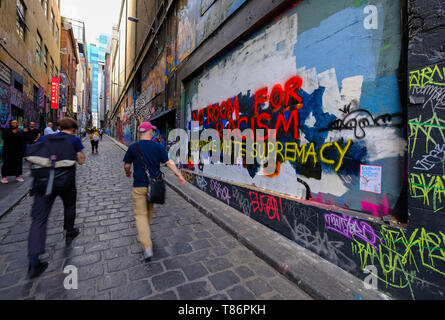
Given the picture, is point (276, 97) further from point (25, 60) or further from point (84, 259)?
point (25, 60)

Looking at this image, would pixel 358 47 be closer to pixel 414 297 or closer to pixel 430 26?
pixel 430 26

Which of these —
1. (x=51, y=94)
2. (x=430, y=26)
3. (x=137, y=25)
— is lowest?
(x=430, y=26)

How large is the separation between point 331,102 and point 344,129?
459 millimetres

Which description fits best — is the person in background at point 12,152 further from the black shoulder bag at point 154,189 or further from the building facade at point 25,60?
the black shoulder bag at point 154,189

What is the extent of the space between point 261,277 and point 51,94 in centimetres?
2184

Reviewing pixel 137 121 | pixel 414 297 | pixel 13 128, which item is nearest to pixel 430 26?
pixel 414 297

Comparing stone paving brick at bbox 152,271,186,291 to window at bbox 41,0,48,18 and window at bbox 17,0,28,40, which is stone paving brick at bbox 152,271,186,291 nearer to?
window at bbox 17,0,28,40

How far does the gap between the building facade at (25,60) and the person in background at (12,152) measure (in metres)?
3.23

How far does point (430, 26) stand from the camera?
6.34 ft

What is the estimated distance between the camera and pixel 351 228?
8.07 ft

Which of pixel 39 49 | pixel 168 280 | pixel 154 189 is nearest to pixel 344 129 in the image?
pixel 154 189

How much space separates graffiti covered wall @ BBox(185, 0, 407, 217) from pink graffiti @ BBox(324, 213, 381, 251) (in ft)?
0.78

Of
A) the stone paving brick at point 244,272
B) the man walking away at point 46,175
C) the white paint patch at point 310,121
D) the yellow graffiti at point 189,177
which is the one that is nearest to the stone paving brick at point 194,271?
the stone paving brick at point 244,272
